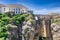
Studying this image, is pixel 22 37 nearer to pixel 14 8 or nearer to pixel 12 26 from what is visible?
pixel 12 26

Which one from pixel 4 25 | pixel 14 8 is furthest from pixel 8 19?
pixel 14 8

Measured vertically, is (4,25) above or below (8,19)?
below

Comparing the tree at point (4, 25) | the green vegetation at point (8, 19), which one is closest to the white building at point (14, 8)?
the green vegetation at point (8, 19)

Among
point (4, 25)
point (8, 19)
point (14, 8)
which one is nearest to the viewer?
point (4, 25)

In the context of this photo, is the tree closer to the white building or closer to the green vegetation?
the green vegetation

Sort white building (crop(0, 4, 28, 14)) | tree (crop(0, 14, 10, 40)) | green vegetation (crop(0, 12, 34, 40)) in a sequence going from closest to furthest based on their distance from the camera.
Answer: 1. tree (crop(0, 14, 10, 40))
2. green vegetation (crop(0, 12, 34, 40))
3. white building (crop(0, 4, 28, 14))

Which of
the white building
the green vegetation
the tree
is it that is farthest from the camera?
the white building

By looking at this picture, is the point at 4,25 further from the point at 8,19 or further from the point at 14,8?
the point at 14,8

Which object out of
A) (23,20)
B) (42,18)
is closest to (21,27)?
(23,20)

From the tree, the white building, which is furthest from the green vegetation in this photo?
the white building

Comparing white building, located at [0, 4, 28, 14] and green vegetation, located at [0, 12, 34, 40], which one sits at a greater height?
white building, located at [0, 4, 28, 14]

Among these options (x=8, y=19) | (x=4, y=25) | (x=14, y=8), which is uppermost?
(x=14, y=8)
